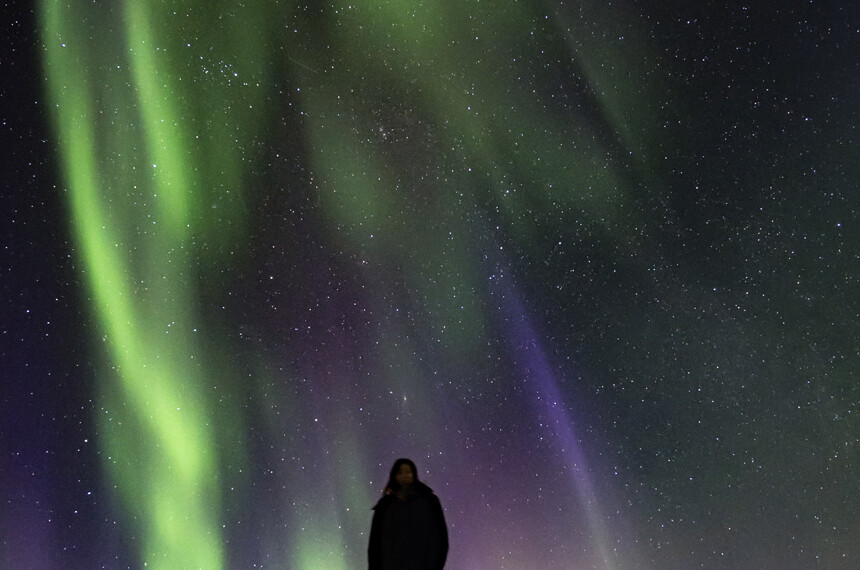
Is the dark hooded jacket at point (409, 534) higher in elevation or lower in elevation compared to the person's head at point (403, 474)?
lower

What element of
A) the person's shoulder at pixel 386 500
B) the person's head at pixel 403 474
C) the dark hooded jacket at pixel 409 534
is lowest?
the dark hooded jacket at pixel 409 534

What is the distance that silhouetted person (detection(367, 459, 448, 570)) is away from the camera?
3.20 metres

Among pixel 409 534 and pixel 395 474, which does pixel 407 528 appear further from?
pixel 395 474

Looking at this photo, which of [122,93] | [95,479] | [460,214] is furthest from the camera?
[460,214]

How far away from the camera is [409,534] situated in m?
3.21

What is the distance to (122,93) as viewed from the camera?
187 inches

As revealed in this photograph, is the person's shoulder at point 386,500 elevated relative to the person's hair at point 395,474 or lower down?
lower down

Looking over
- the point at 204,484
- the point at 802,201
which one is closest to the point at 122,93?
the point at 204,484

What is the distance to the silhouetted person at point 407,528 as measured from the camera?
3.20 m

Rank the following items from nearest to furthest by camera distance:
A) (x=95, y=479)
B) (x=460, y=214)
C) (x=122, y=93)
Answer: (x=95, y=479)
(x=122, y=93)
(x=460, y=214)

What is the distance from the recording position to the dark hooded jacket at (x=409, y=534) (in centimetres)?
320

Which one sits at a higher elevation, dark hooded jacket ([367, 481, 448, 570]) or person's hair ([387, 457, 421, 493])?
person's hair ([387, 457, 421, 493])

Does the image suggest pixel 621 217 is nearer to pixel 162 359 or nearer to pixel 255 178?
pixel 255 178

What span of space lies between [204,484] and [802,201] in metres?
→ 3.94
